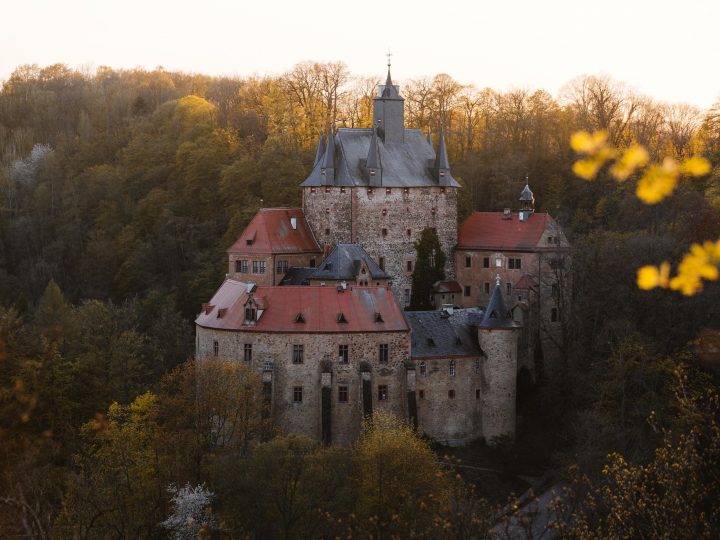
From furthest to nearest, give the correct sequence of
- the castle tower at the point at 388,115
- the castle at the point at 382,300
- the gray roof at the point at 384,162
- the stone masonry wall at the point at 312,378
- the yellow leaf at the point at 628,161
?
the castle tower at the point at 388,115 < the gray roof at the point at 384,162 < the castle at the point at 382,300 < the stone masonry wall at the point at 312,378 < the yellow leaf at the point at 628,161

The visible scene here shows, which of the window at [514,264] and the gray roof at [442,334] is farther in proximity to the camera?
the window at [514,264]

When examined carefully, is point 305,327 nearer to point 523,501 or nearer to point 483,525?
point 523,501

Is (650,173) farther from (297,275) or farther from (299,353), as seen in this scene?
(297,275)

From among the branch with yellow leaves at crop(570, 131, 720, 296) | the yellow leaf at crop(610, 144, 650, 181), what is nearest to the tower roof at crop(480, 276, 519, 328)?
the branch with yellow leaves at crop(570, 131, 720, 296)

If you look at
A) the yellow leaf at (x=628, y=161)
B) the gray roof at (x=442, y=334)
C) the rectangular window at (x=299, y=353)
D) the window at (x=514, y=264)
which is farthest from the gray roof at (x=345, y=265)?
the yellow leaf at (x=628, y=161)

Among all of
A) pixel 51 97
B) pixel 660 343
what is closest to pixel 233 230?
pixel 660 343

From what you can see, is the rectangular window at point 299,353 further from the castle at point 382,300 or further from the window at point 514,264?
the window at point 514,264

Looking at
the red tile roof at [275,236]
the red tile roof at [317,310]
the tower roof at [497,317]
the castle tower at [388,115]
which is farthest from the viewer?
the castle tower at [388,115]
